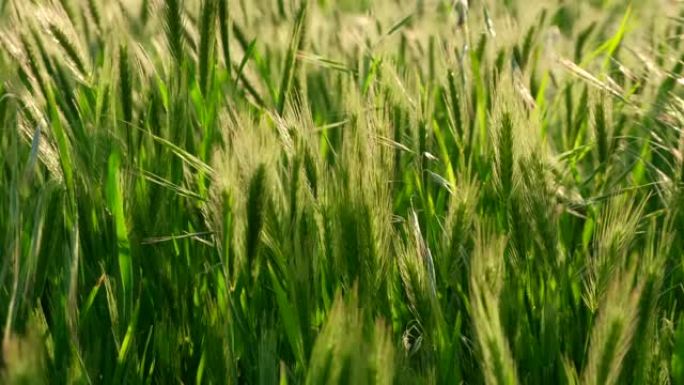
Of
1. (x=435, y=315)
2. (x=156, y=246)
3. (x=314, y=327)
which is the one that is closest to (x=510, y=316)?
(x=435, y=315)

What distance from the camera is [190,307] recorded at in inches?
42.8

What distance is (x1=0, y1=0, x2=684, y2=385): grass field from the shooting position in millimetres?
856

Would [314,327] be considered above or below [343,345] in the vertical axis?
below

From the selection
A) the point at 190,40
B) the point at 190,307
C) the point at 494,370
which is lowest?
the point at 190,307

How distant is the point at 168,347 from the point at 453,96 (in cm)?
51

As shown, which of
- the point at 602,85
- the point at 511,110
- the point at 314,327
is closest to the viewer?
the point at 314,327

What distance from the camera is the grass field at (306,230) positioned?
856mm

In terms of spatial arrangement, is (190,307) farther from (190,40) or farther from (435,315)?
(190,40)

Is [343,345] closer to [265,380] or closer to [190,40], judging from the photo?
[265,380]

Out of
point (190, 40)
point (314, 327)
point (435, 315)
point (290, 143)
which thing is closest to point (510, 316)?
point (435, 315)

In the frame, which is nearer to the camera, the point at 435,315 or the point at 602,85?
the point at 435,315

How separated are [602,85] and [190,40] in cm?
55

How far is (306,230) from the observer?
1048mm

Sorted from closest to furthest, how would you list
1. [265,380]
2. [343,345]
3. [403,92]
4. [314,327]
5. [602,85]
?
[343,345]
[265,380]
[314,327]
[602,85]
[403,92]
